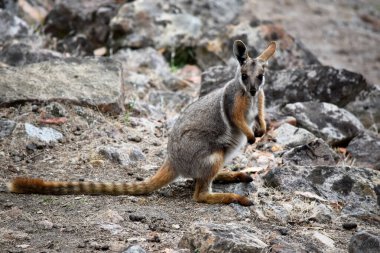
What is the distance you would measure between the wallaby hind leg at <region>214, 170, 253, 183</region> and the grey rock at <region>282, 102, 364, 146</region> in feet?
6.45

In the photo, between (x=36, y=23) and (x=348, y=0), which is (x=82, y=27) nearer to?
(x=36, y=23)

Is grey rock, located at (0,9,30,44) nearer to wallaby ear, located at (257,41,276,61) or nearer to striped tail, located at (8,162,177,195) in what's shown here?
striped tail, located at (8,162,177,195)

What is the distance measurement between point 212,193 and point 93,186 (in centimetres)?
110

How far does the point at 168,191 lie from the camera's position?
6.29 meters

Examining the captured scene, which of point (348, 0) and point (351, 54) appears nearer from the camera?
point (351, 54)

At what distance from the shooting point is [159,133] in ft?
25.0

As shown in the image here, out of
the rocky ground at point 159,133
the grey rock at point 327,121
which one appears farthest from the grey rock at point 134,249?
the grey rock at point 327,121

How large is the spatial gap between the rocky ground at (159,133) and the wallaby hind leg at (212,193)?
8 centimetres

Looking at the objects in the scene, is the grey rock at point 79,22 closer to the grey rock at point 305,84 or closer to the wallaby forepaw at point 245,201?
the grey rock at point 305,84

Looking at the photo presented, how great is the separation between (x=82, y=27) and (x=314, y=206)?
6.34 m

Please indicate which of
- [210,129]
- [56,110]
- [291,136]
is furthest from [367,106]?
[56,110]

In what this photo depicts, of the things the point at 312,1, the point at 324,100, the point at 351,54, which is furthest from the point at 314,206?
the point at 312,1

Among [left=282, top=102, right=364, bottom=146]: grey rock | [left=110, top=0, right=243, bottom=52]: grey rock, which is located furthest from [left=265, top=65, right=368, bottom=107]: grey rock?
[left=110, top=0, right=243, bottom=52]: grey rock

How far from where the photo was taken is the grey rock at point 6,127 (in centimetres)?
679
